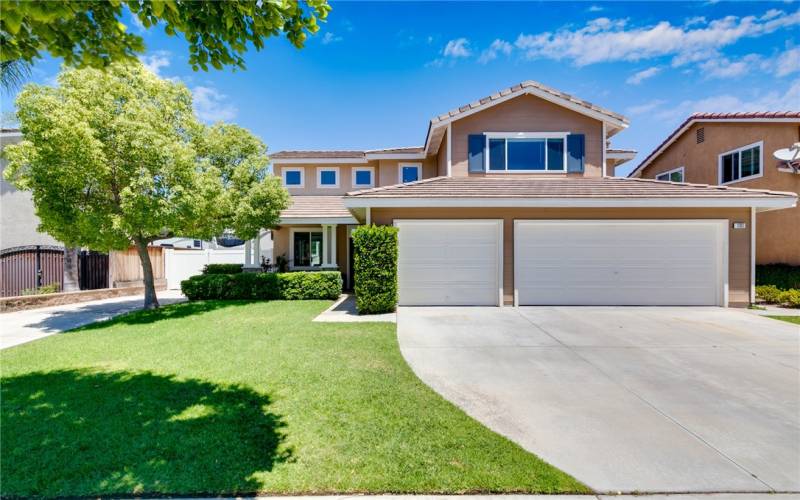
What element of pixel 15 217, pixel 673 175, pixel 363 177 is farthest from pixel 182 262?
pixel 673 175

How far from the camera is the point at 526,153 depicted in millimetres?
12555

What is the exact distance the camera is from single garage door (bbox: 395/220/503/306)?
1055 cm

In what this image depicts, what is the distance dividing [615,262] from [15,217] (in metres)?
25.2

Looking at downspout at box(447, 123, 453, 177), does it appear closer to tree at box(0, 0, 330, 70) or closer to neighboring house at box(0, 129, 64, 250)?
tree at box(0, 0, 330, 70)

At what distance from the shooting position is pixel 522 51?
10922 mm

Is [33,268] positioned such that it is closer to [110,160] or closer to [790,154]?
[110,160]

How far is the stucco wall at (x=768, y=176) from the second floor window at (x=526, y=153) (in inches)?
304

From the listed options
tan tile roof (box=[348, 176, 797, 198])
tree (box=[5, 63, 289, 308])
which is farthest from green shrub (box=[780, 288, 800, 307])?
tree (box=[5, 63, 289, 308])

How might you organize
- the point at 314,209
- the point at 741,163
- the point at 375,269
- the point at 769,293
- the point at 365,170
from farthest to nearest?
1. the point at 365,170
2. the point at 314,209
3. the point at 741,163
4. the point at 769,293
5. the point at 375,269

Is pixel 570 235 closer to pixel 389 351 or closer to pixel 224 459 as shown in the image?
pixel 389 351

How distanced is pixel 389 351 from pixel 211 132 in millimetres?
11556

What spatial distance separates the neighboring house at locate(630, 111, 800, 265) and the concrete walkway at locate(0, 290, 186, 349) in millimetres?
22765

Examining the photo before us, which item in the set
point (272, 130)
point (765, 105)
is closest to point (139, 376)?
point (272, 130)

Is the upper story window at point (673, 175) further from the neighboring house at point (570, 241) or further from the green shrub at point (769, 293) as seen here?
the green shrub at point (769, 293)
